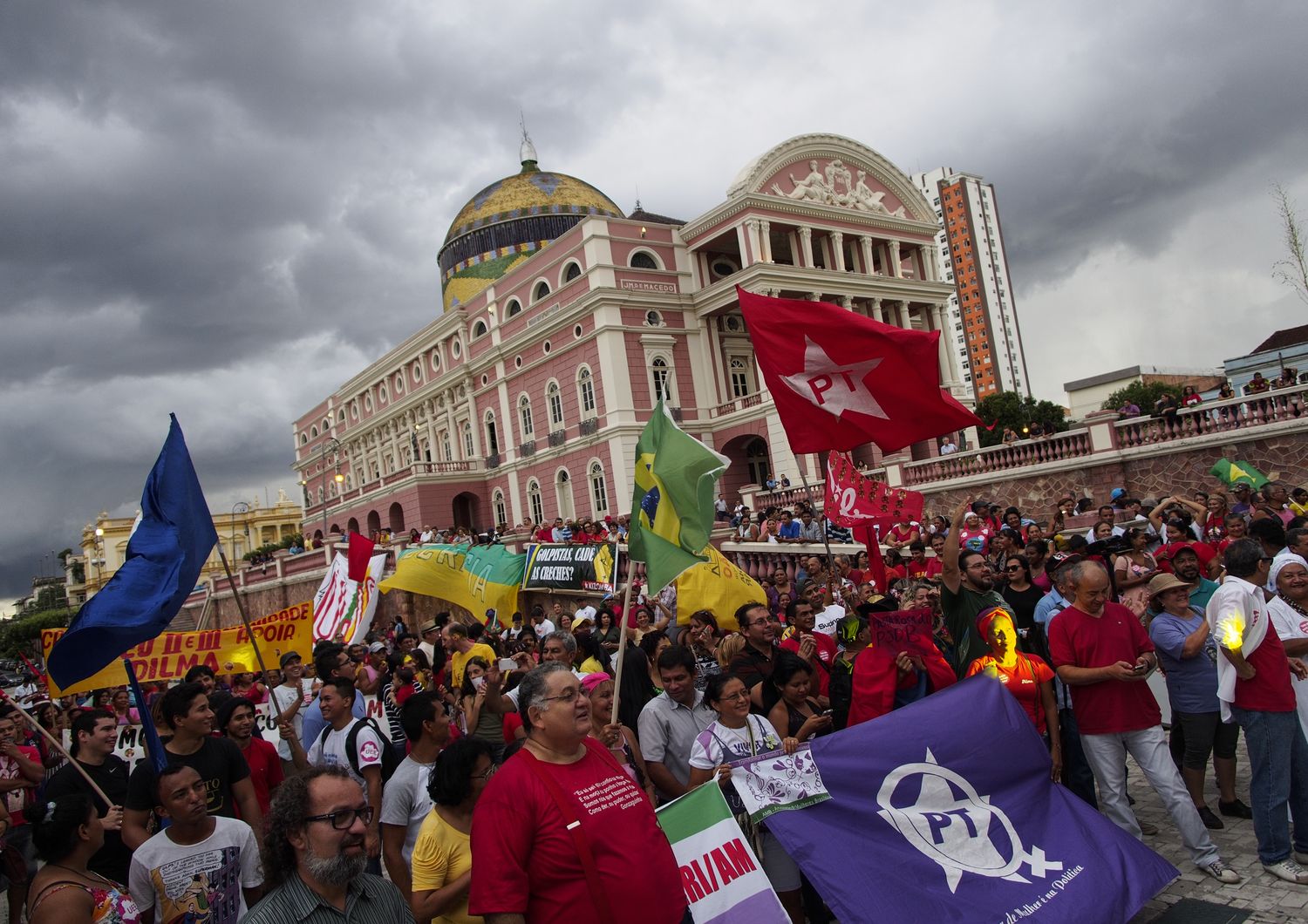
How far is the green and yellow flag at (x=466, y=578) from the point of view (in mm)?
15914

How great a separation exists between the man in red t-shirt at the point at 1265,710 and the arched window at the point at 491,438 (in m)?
35.1

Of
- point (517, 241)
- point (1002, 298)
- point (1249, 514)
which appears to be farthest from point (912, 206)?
point (1002, 298)

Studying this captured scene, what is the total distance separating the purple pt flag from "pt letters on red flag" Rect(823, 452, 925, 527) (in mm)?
5291

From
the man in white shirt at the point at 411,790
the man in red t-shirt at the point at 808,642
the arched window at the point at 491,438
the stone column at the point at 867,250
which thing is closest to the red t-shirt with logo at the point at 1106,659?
the man in red t-shirt at the point at 808,642

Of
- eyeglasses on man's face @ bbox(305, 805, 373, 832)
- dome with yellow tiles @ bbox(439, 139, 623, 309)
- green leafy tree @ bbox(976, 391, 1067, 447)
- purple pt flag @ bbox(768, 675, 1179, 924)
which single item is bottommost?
purple pt flag @ bbox(768, 675, 1179, 924)

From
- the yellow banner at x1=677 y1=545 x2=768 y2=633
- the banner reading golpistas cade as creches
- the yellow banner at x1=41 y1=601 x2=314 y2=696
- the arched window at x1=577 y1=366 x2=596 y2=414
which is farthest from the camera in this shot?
the arched window at x1=577 y1=366 x2=596 y2=414

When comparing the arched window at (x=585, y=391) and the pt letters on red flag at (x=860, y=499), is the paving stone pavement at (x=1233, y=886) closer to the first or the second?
the pt letters on red flag at (x=860, y=499)

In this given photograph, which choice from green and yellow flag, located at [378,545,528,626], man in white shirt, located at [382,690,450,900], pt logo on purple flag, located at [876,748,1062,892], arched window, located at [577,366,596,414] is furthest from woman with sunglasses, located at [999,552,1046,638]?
arched window, located at [577,366,596,414]

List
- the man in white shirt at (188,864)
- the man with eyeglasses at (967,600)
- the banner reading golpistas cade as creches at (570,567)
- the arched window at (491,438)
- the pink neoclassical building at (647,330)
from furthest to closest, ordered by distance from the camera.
Result: the arched window at (491,438) < the pink neoclassical building at (647,330) < the banner reading golpistas cade as creches at (570,567) < the man with eyeglasses at (967,600) < the man in white shirt at (188,864)

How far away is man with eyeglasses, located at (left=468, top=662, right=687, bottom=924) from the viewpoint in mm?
2994

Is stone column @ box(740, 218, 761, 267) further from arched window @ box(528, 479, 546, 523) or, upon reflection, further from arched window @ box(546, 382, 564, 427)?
arched window @ box(528, 479, 546, 523)

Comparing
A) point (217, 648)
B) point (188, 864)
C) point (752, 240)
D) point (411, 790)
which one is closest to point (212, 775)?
point (188, 864)

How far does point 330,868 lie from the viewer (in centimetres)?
277

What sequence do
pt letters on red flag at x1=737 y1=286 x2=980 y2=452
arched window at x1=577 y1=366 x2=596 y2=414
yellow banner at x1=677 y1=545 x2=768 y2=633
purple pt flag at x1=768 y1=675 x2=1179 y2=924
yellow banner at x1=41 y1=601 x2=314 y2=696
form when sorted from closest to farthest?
purple pt flag at x1=768 y1=675 x2=1179 y2=924 < pt letters on red flag at x1=737 y1=286 x2=980 y2=452 < yellow banner at x1=677 y1=545 x2=768 y2=633 < yellow banner at x1=41 y1=601 x2=314 y2=696 < arched window at x1=577 y1=366 x2=596 y2=414
